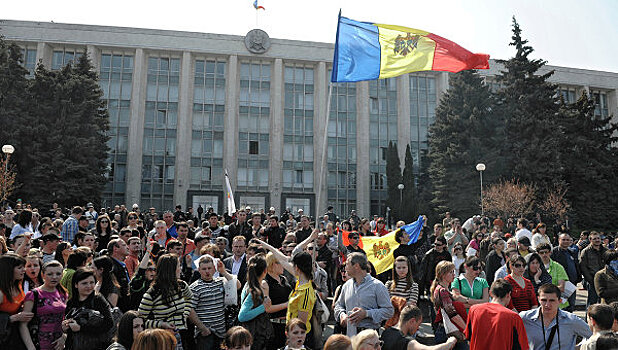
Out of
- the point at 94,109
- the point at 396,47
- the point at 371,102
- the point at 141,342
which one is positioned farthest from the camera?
the point at 371,102

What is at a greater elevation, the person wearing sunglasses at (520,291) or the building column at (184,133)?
the building column at (184,133)

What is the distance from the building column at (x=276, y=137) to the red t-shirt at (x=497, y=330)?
126 feet

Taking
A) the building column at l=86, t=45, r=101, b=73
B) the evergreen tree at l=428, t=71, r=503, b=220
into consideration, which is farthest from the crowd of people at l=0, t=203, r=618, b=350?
the building column at l=86, t=45, r=101, b=73

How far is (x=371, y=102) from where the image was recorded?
155ft

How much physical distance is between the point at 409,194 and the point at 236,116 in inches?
765

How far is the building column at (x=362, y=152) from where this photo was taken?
45.6 meters

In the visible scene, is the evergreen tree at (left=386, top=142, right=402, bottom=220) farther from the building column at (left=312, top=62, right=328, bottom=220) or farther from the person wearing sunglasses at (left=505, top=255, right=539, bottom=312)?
the person wearing sunglasses at (left=505, top=255, right=539, bottom=312)

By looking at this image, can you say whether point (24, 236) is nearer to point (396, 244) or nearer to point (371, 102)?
point (396, 244)

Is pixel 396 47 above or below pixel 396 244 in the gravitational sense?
above

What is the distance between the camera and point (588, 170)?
33.8 metres

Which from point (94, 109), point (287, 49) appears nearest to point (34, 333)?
point (94, 109)

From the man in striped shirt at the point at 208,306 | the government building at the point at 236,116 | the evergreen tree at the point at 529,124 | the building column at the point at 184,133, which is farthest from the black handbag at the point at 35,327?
the building column at the point at 184,133

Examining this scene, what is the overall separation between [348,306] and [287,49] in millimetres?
43155

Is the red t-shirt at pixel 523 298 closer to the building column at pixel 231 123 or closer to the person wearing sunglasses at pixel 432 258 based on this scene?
the person wearing sunglasses at pixel 432 258
